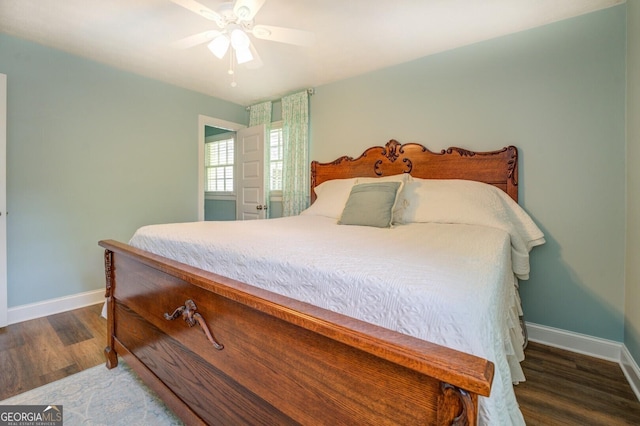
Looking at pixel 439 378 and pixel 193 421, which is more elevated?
pixel 439 378

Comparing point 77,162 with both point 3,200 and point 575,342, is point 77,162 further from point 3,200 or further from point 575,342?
point 575,342

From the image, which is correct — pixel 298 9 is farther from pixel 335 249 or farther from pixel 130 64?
pixel 130 64

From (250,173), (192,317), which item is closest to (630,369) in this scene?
(192,317)

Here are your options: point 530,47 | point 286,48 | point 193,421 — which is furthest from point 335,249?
point 530,47

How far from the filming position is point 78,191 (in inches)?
111

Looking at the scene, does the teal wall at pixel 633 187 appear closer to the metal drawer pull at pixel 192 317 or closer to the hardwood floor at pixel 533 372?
the hardwood floor at pixel 533 372

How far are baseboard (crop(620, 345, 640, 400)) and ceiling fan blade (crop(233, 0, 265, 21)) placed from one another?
309cm

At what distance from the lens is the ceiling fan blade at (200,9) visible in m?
1.64

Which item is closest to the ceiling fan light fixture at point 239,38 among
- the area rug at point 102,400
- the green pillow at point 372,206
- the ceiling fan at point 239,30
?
the ceiling fan at point 239,30

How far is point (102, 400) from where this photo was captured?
156 cm

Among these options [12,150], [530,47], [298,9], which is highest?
[298,9]

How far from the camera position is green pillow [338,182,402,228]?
1.94m

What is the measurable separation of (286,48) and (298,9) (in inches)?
23.6

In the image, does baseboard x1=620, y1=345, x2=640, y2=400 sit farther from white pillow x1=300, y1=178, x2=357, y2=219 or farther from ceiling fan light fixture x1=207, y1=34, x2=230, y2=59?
ceiling fan light fixture x1=207, y1=34, x2=230, y2=59
